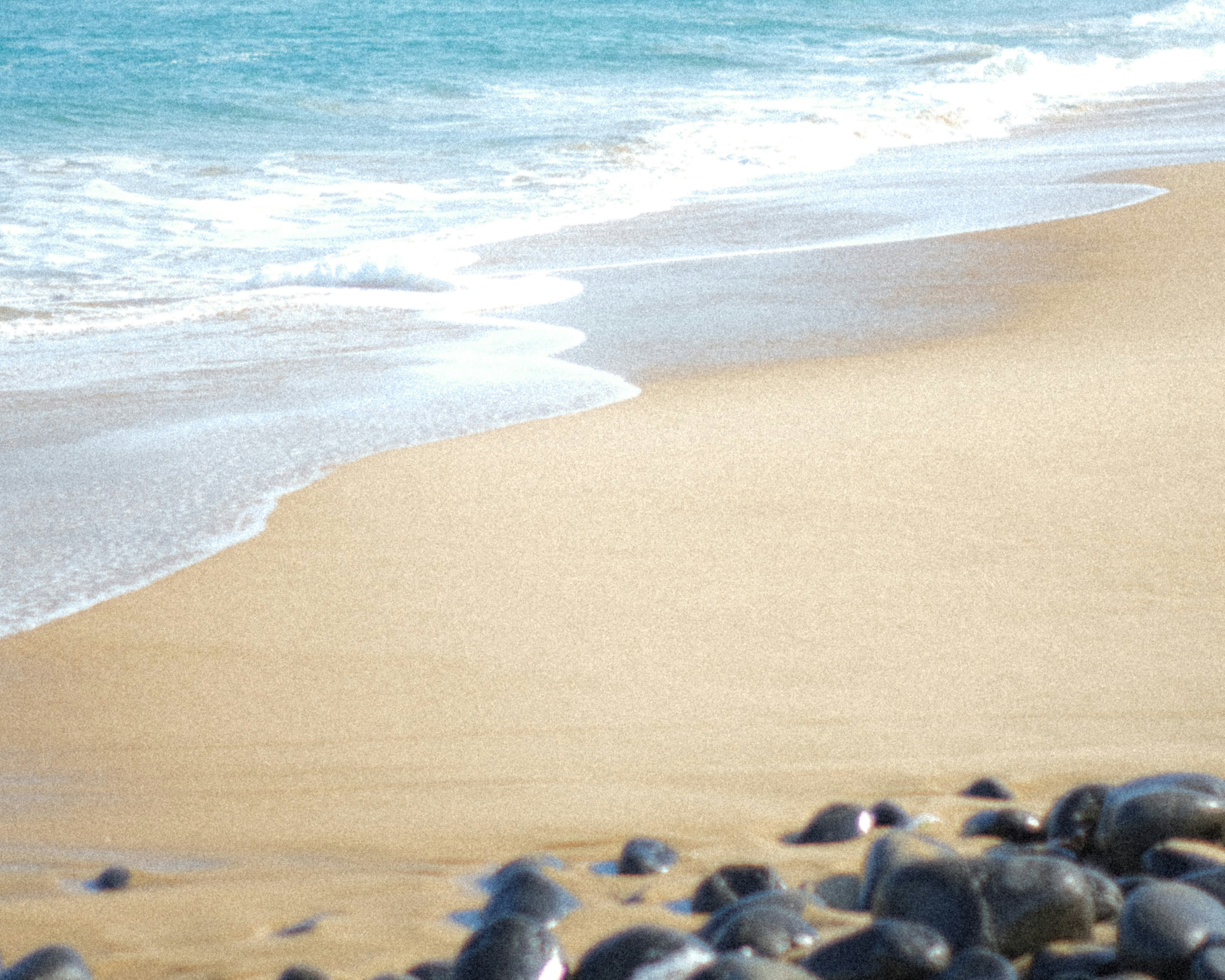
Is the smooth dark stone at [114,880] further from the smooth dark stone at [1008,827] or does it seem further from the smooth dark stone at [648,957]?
the smooth dark stone at [1008,827]

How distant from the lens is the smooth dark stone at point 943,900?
1.62 meters

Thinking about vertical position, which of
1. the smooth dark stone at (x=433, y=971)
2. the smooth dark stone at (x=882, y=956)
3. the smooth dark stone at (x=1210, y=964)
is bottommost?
the smooth dark stone at (x=433, y=971)

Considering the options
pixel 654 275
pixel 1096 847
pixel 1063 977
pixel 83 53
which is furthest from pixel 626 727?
pixel 83 53

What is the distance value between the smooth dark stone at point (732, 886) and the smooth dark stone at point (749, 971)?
34cm

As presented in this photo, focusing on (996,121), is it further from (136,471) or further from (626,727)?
(626,727)

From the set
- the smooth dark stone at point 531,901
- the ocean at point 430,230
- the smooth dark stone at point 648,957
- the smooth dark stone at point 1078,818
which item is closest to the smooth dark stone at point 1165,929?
the smooth dark stone at point 1078,818

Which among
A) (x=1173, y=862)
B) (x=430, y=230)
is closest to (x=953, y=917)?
(x=1173, y=862)

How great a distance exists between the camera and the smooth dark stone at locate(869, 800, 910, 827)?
2.11m

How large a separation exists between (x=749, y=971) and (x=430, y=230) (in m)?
8.59

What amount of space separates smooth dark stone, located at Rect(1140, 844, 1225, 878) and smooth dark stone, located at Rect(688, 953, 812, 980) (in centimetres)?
55

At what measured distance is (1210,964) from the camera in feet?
4.76

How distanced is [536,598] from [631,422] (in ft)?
5.20

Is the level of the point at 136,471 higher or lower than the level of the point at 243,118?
lower

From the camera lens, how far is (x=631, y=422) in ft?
15.1
